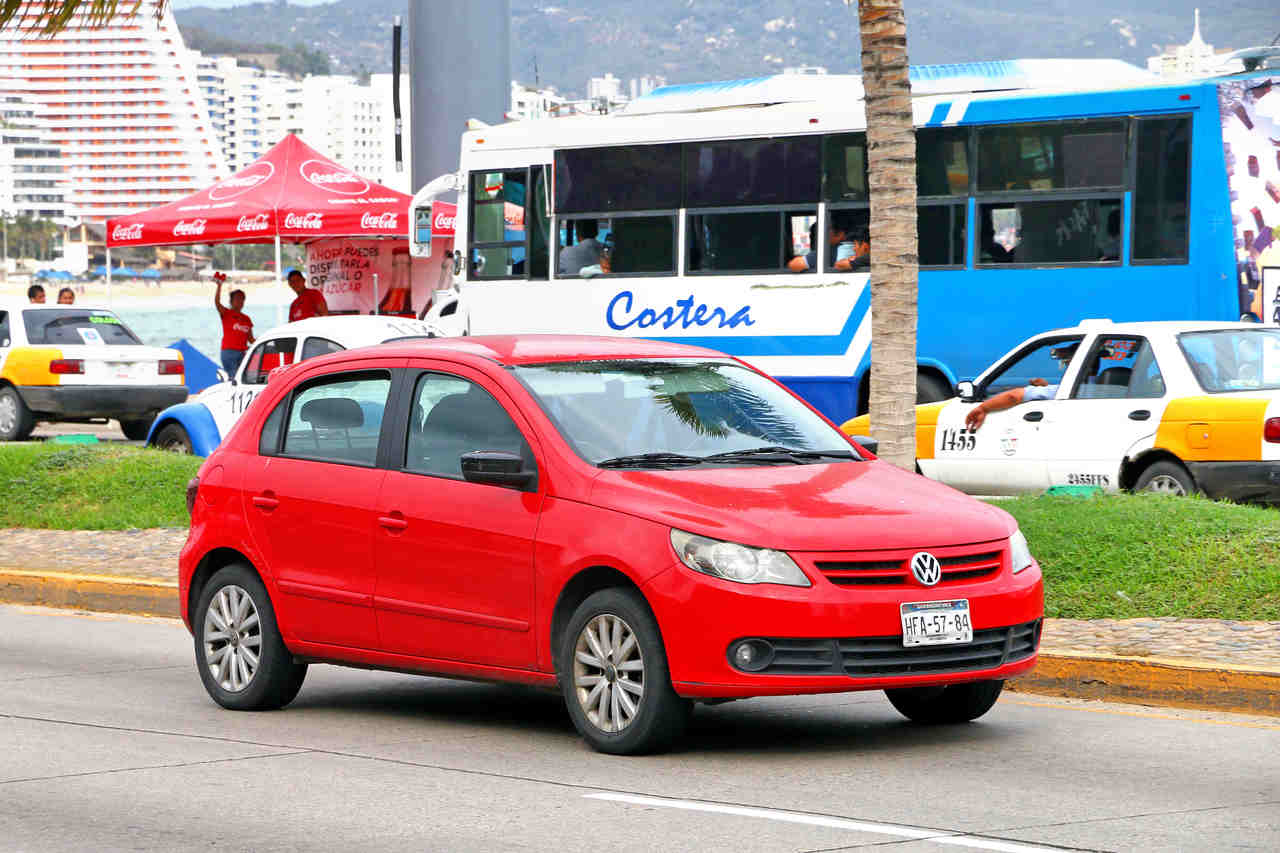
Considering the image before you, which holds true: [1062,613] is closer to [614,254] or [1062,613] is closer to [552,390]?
[552,390]

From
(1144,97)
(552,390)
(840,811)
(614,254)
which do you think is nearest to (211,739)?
(552,390)

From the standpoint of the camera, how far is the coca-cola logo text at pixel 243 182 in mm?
30016

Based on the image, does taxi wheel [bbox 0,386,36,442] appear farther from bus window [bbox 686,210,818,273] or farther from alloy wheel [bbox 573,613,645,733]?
alloy wheel [bbox 573,613,645,733]

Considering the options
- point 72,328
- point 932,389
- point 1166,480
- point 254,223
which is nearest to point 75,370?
point 72,328

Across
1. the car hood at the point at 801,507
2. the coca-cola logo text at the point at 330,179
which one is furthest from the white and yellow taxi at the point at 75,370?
the car hood at the point at 801,507

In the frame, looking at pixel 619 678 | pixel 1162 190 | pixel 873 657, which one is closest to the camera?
pixel 873 657

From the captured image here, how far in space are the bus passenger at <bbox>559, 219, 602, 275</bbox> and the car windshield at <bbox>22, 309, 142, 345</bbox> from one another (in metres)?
6.67

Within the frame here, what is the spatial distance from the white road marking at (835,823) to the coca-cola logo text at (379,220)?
2289 centimetres

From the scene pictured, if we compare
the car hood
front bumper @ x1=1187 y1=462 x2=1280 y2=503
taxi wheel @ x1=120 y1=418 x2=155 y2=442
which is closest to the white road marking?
the car hood

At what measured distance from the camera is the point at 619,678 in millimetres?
7492

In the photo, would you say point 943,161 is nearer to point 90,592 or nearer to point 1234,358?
point 1234,358

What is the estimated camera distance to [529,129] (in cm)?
2230

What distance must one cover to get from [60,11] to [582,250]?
7.30m

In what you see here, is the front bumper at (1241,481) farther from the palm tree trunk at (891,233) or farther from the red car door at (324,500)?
the red car door at (324,500)
